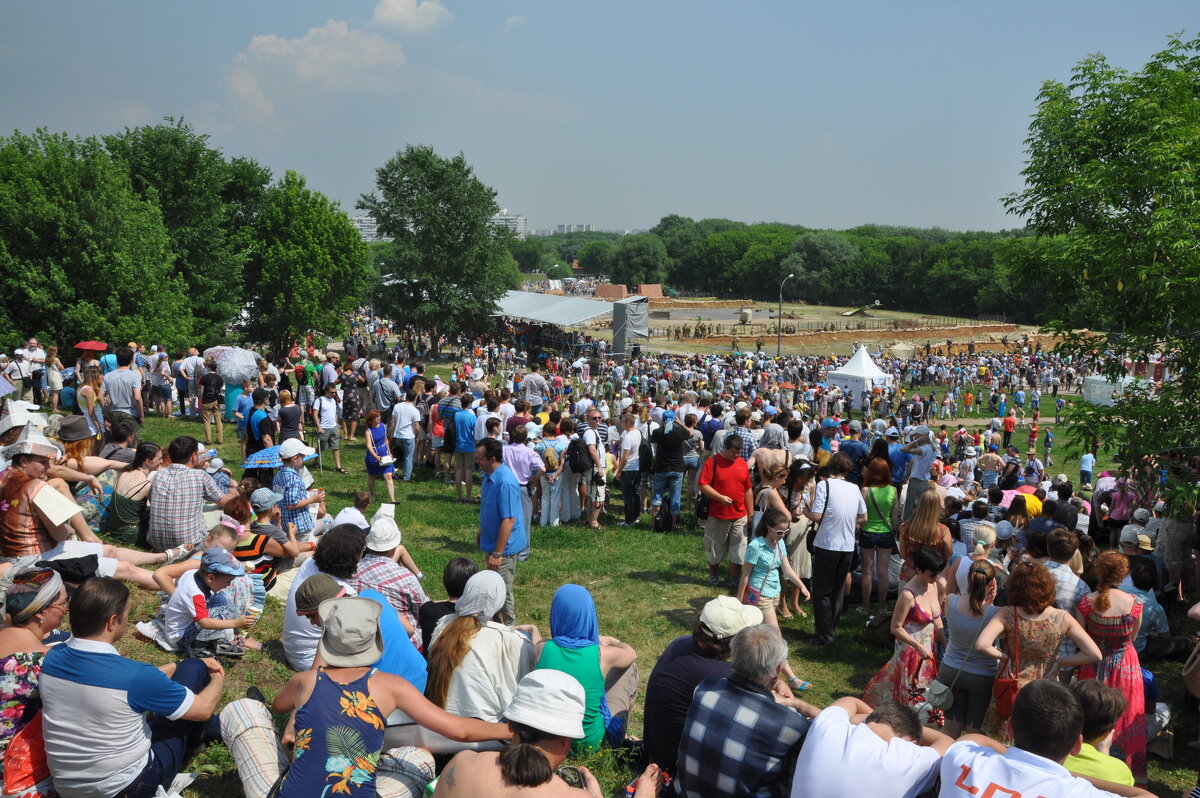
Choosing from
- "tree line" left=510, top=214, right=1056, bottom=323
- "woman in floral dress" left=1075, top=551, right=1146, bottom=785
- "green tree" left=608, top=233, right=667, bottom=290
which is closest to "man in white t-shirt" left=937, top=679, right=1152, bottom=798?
"woman in floral dress" left=1075, top=551, right=1146, bottom=785

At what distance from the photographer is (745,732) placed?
3.16 m

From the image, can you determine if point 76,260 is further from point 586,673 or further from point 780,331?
point 780,331

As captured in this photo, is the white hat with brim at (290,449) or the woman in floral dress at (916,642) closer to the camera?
the woman in floral dress at (916,642)

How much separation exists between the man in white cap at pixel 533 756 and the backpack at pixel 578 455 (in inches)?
251

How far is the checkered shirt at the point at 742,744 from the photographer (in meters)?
3.13

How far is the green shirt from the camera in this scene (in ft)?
13.2

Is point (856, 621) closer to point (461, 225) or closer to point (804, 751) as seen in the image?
point (804, 751)

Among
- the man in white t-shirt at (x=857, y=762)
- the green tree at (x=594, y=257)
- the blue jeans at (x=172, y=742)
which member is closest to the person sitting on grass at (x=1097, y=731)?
the man in white t-shirt at (x=857, y=762)

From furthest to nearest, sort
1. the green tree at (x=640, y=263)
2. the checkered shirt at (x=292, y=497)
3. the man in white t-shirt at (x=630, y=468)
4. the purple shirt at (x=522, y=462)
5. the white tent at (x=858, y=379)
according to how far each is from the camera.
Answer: the green tree at (x=640, y=263) → the white tent at (x=858, y=379) → the man in white t-shirt at (x=630, y=468) → the purple shirt at (x=522, y=462) → the checkered shirt at (x=292, y=497)

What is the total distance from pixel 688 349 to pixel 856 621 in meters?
46.4

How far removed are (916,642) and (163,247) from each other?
23668mm

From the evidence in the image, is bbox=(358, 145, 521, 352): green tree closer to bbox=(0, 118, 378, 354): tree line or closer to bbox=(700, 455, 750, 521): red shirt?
bbox=(0, 118, 378, 354): tree line

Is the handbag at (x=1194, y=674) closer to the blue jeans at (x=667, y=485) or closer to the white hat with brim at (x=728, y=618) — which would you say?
the white hat with brim at (x=728, y=618)

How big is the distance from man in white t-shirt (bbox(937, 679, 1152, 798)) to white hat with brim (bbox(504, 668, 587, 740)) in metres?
1.30
